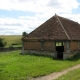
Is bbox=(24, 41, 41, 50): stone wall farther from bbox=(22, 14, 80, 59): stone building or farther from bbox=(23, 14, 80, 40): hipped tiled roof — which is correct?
bbox=(23, 14, 80, 40): hipped tiled roof

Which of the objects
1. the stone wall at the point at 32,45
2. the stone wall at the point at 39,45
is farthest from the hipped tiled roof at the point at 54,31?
the stone wall at the point at 32,45

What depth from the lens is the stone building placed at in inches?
1052

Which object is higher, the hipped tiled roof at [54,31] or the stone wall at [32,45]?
the hipped tiled roof at [54,31]

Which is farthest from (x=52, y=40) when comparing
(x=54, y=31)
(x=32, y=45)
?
(x=32, y=45)

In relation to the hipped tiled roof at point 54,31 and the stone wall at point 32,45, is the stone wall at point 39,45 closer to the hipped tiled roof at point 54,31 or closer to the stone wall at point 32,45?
the stone wall at point 32,45

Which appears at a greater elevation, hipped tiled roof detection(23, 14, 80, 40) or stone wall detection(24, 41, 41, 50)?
hipped tiled roof detection(23, 14, 80, 40)

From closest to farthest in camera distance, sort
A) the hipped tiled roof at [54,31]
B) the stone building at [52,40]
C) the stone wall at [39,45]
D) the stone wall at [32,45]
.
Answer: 1. the stone building at [52,40]
2. the hipped tiled roof at [54,31]
3. the stone wall at [39,45]
4. the stone wall at [32,45]

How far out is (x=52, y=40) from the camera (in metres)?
27.2

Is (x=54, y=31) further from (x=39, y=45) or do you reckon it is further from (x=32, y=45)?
(x=32, y=45)

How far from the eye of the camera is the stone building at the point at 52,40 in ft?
87.7

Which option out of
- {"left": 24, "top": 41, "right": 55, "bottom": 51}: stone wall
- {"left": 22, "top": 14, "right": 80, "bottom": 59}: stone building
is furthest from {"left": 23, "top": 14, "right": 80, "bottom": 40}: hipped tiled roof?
{"left": 24, "top": 41, "right": 55, "bottom": 51}: stone wall

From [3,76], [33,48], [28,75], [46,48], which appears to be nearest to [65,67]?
[28,75]

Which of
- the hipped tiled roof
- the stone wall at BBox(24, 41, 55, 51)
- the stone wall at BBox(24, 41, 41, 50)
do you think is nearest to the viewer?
the hipped tiled roof

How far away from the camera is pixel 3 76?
17297mm
